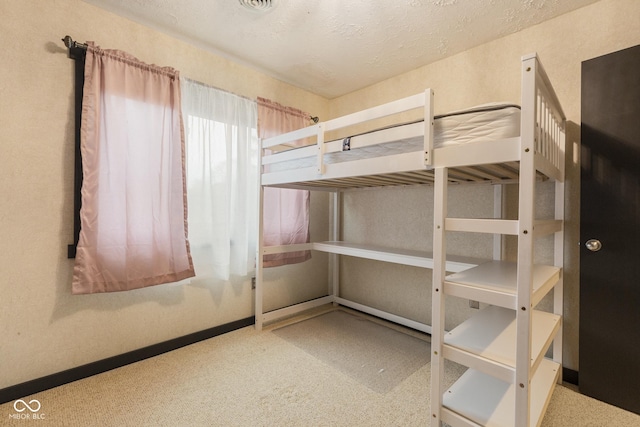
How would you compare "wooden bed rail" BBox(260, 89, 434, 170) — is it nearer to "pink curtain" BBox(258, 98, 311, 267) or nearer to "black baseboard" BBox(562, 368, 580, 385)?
"pink curtain" BBox(258, 98, 311, 267)

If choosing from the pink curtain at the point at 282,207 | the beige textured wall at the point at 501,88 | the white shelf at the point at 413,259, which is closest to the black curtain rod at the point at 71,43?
the pink curtain at the point at 282,207

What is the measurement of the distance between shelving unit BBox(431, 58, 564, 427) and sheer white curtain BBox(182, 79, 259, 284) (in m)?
1.59

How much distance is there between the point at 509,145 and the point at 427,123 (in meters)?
0.34

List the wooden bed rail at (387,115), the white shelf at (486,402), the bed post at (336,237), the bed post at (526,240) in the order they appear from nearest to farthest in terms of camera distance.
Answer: the bed post at (526,240) < the white shelf at (486,402) < the wooden bed rail at (387,115) < the bed post at (336,237)

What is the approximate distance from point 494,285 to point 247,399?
1.37 metres

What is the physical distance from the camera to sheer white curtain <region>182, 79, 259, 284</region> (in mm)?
2119

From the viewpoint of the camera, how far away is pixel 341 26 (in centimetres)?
190

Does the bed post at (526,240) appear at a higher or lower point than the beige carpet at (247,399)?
higher

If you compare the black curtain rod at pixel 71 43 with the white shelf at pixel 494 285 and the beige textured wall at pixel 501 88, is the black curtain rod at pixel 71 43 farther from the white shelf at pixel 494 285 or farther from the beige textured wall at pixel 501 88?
the white shelf at pixel 494 285

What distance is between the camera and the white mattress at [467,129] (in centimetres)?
113

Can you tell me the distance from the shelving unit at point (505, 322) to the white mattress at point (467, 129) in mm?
74

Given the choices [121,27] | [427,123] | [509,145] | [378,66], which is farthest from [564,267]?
[121,27]

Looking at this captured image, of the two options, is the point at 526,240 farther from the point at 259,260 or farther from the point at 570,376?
the point at 259,260

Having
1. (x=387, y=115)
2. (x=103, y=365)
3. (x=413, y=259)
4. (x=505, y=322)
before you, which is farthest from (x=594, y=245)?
(x=103, y=365)
